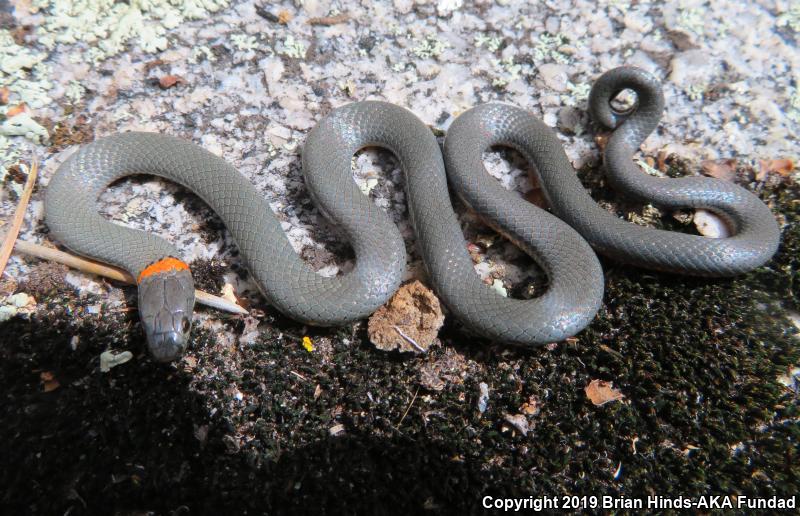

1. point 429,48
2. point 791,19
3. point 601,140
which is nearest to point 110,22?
point 429,48

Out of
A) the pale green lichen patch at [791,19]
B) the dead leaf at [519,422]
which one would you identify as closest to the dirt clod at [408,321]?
the dead leaf at [519,422]

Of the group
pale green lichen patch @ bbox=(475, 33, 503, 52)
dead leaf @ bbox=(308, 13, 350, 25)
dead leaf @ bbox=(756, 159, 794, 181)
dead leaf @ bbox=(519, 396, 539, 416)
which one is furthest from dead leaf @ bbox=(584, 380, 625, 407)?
dead leaf @ bbox=(308, 13, 350, 25)

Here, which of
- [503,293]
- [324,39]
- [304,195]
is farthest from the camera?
[324,39]

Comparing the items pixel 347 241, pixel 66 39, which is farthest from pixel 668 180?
pixel 66 39

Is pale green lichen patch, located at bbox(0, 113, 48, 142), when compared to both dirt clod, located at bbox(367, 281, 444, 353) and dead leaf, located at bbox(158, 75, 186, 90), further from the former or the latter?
dirt clod, located at bbox(367, 281, 444, 353)

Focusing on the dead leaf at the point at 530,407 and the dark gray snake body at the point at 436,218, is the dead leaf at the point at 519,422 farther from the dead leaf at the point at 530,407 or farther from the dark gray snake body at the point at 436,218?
the dark gray snake body at the point at 436,218

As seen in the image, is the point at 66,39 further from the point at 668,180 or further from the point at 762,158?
the point at 762,158
